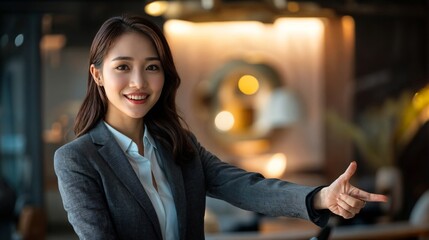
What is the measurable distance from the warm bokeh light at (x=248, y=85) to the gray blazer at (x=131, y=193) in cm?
749

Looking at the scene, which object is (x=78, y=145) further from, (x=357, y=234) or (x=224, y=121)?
(x=224, y=121)

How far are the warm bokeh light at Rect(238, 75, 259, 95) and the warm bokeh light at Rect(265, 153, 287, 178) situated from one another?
2.59 ft

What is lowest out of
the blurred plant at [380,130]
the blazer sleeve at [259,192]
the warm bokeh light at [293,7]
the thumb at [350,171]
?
the blurred plant at [380,130]

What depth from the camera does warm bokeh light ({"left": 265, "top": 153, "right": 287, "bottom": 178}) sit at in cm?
859

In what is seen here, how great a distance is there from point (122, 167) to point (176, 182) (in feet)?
0.40

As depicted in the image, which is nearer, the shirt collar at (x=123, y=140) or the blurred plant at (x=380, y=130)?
the shirt collar at (x=123, y=140)

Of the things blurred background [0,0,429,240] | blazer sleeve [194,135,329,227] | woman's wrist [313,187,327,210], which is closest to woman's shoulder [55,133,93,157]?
blazer sleeve [194,135,329,227]

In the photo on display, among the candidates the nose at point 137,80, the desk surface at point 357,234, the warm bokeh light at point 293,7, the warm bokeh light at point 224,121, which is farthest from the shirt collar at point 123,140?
the warm bokeh light at point 224,121

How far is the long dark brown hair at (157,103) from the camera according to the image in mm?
1641

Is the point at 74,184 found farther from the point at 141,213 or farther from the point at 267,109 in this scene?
the point at 267,109

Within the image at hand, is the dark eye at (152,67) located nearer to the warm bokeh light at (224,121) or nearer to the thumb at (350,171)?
the thumb at (350,171)

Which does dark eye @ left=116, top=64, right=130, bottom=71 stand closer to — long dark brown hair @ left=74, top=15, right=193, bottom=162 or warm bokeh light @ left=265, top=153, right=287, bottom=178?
long dark brown hair @ left=74, top=15, right=193, bottom=162

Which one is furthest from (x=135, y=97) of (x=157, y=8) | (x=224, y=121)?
(x=224, y=121)

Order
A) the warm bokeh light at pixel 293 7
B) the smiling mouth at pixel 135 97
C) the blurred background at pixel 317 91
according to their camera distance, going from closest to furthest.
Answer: the smiling mouth at pixel 135 97 → the warm bokeh light at pixel 293 7 → the blurred background at pixel 317 91
